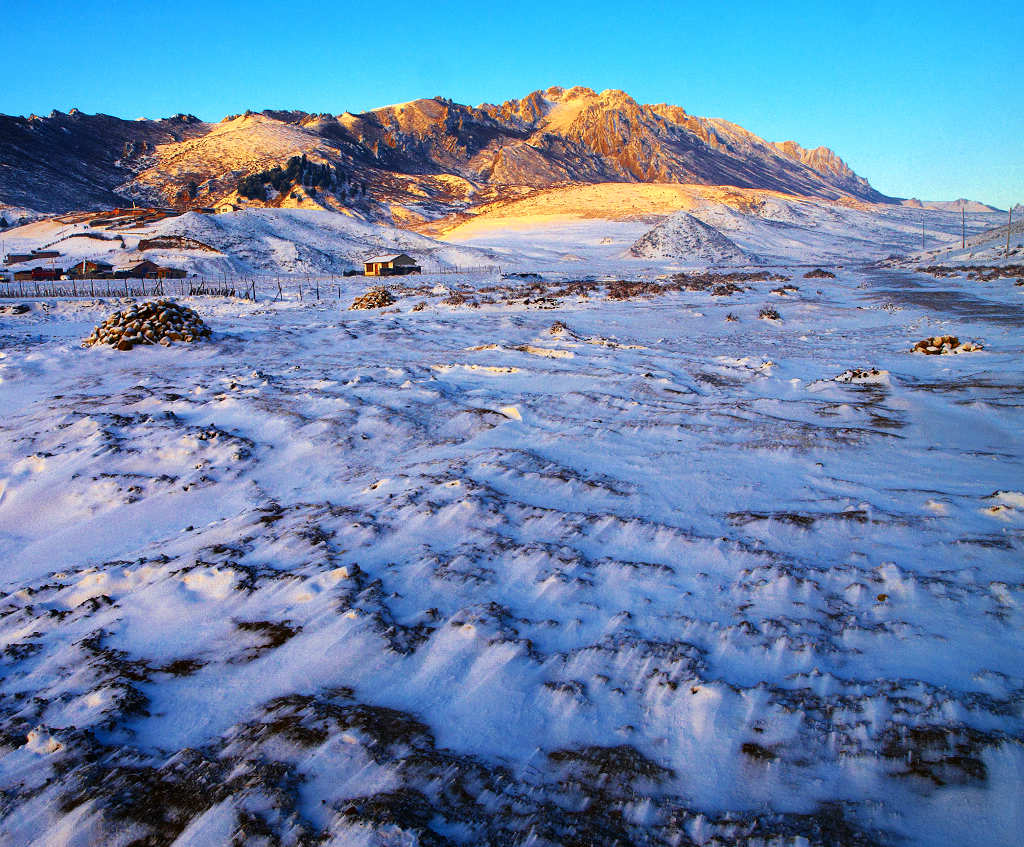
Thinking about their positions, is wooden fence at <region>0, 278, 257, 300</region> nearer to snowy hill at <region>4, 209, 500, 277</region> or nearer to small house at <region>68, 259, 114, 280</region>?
small house at <region>68, 259, 114, 280</region>

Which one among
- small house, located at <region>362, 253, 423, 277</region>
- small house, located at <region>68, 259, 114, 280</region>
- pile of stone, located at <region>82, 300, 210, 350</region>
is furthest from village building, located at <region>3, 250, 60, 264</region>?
pile of stone, located at <region>82, 300, 210, 350</region>

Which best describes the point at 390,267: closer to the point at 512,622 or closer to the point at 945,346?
the point at 945,346

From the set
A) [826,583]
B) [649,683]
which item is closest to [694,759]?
[649,683]

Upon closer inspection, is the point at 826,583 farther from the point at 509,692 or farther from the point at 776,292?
the point at 776,292

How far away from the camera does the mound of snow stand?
63.0m

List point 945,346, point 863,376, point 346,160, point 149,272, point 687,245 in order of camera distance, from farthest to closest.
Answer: point 346,160 < point 687,245 < point 149,272 < point 945,346 < point 863,376

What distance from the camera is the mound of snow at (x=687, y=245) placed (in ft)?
207

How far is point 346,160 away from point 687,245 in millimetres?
95422

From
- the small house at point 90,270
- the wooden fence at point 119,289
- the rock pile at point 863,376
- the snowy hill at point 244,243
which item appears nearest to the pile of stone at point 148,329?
the rock pile at point 863,376

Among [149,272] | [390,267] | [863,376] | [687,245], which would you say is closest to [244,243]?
[149,272]

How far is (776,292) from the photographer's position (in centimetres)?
2720

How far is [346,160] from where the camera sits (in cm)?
13175

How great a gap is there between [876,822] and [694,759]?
56cm

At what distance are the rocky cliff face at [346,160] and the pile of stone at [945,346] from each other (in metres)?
92.2
